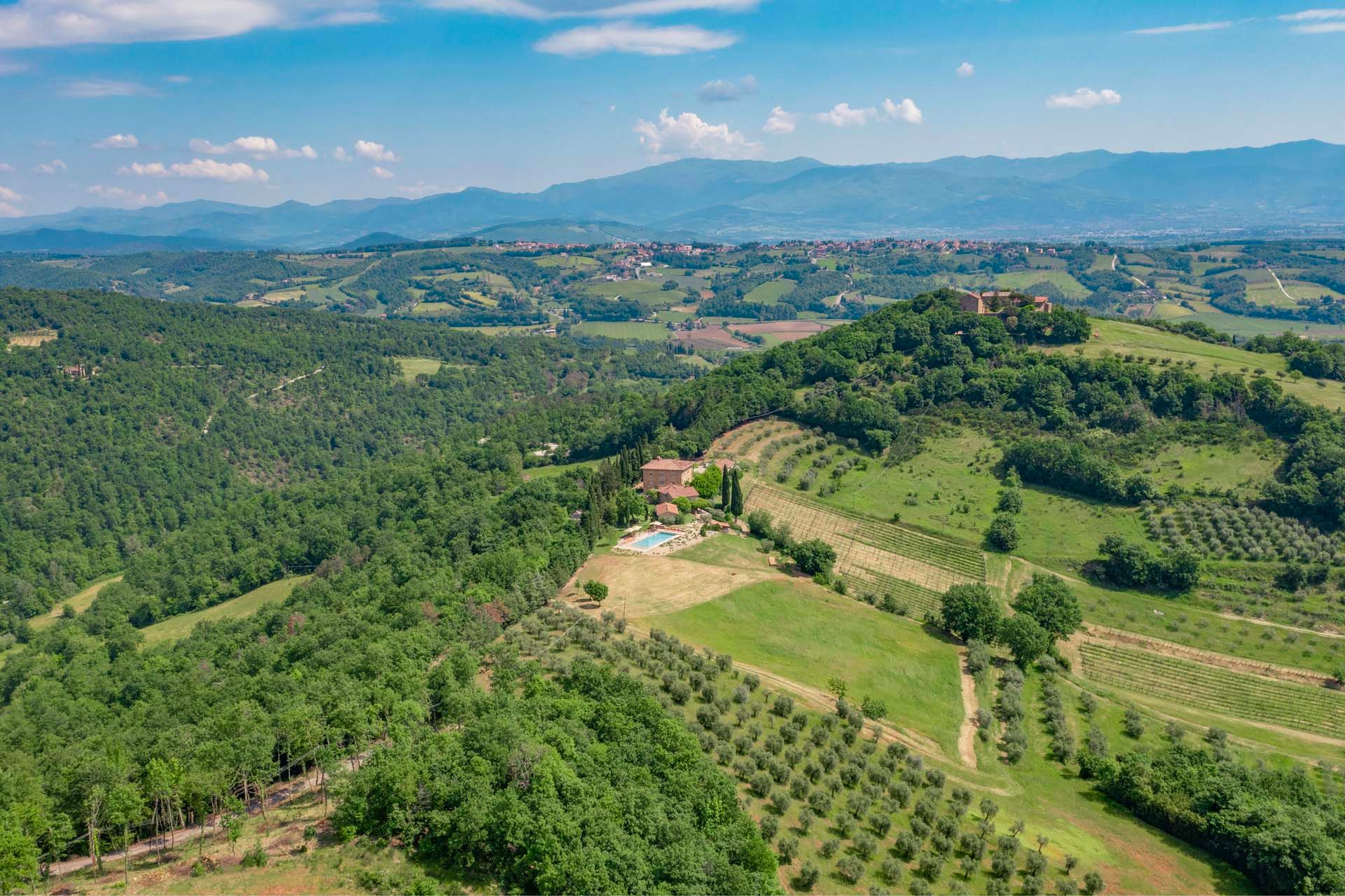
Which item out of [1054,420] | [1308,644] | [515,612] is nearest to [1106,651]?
[1308,644]

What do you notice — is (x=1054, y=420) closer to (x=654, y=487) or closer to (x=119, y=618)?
(x=654, y=487)

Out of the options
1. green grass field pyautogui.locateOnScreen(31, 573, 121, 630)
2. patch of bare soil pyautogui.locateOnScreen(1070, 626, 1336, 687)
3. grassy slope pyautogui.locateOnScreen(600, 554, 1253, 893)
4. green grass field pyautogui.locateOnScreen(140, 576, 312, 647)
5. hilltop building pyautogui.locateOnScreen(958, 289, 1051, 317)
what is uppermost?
hilltop building pyautogui.locateOnScreen(958, 289, 1051, 317)

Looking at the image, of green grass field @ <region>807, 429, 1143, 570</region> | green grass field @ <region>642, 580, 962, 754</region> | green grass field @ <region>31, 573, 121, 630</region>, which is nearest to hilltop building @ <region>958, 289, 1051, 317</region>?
green grass field @ <region>807, 429, 1143, 570</region>

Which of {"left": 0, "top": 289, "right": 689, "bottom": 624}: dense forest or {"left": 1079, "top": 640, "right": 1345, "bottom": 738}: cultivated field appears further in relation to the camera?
{"left": 0, "top": 289, "right": 689, "bottom": 624}: dense forest

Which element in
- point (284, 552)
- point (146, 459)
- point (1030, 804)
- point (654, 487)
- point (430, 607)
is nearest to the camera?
point (1030, 804)

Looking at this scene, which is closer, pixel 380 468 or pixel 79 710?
pixel 79 710

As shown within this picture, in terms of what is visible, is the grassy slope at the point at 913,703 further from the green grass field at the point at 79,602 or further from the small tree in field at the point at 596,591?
the green grass field at the point at 79,602

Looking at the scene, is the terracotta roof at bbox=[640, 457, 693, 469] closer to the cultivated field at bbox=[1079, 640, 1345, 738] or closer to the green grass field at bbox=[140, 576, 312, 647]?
the green grass field at bbox=[140, 576, 312, 647]
